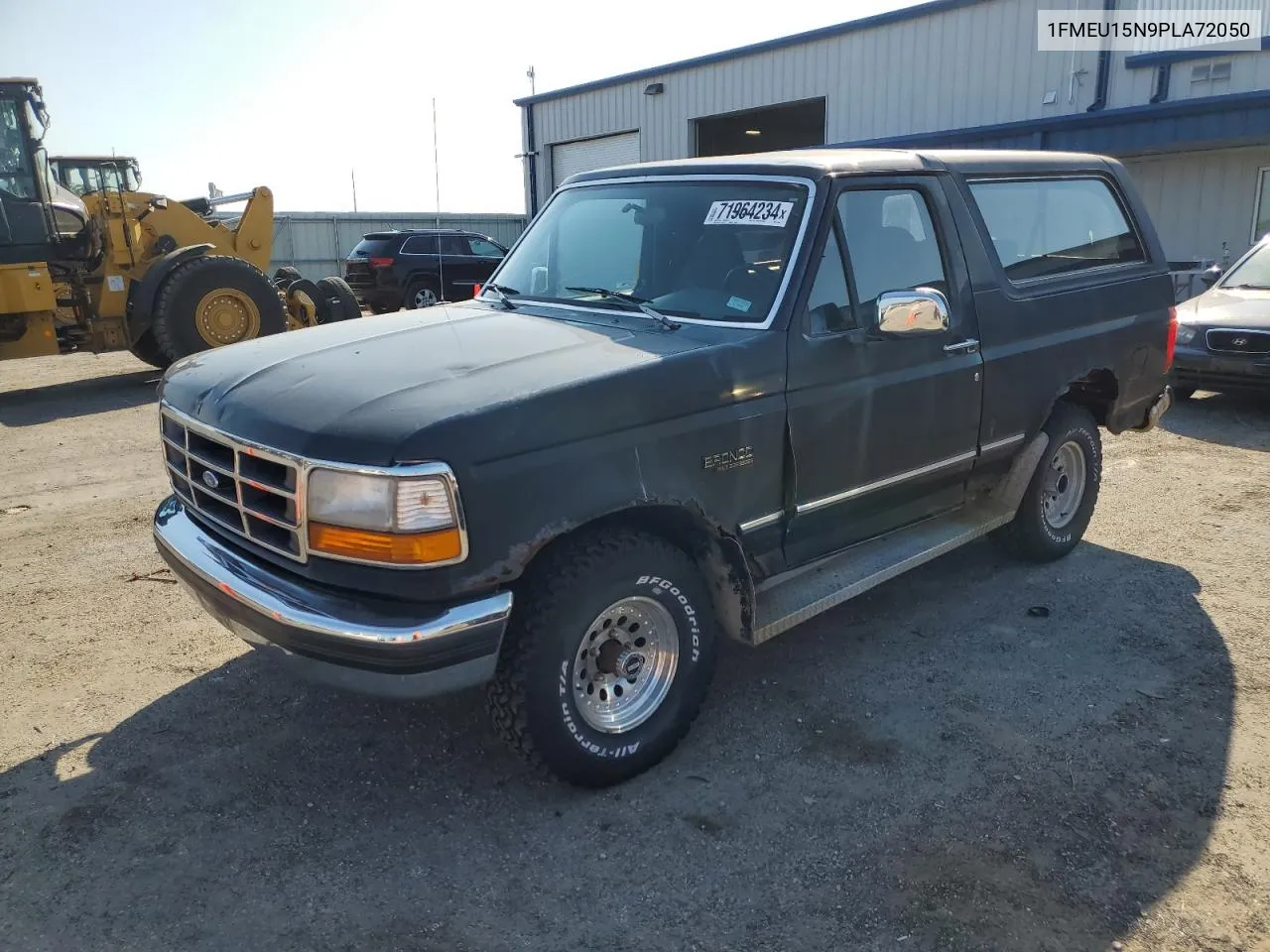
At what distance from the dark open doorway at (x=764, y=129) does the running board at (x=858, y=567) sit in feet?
52.3

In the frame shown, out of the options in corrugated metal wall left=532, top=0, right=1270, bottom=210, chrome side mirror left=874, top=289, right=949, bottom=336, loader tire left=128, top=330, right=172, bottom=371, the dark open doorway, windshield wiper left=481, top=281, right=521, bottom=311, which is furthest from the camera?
the dark open doorway

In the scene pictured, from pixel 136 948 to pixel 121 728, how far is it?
4.43 feet

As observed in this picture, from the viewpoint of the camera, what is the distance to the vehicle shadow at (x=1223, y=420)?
8430 millimetres

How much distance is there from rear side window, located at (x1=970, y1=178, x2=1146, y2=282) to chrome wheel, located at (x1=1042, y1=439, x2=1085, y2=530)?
1.03 m

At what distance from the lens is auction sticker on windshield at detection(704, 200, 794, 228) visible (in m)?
3.80

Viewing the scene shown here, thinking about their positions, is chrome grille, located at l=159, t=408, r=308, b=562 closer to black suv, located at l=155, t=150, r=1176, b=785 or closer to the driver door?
black suv, located at l=155, t=150, r=1176, b=785

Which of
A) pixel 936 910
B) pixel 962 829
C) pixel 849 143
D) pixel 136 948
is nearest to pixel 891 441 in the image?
pixel 962 829

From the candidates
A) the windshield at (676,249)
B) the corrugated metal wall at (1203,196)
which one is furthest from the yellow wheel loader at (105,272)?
the corrugated metal wall at (1203,196)

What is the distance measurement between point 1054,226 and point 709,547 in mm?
3058

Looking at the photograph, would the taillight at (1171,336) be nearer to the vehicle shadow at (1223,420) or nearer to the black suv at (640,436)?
the black suv at (640,436)

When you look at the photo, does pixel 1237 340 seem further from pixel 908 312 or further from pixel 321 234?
pixel 321 234

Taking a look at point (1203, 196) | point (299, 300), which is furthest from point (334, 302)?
point (1203, 196)

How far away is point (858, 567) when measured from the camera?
13.5ft

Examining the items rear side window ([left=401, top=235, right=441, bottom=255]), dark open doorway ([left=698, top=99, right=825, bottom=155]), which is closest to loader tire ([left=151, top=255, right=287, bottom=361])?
rear side window ([left=401, top=235, right=441, bottom=255])
